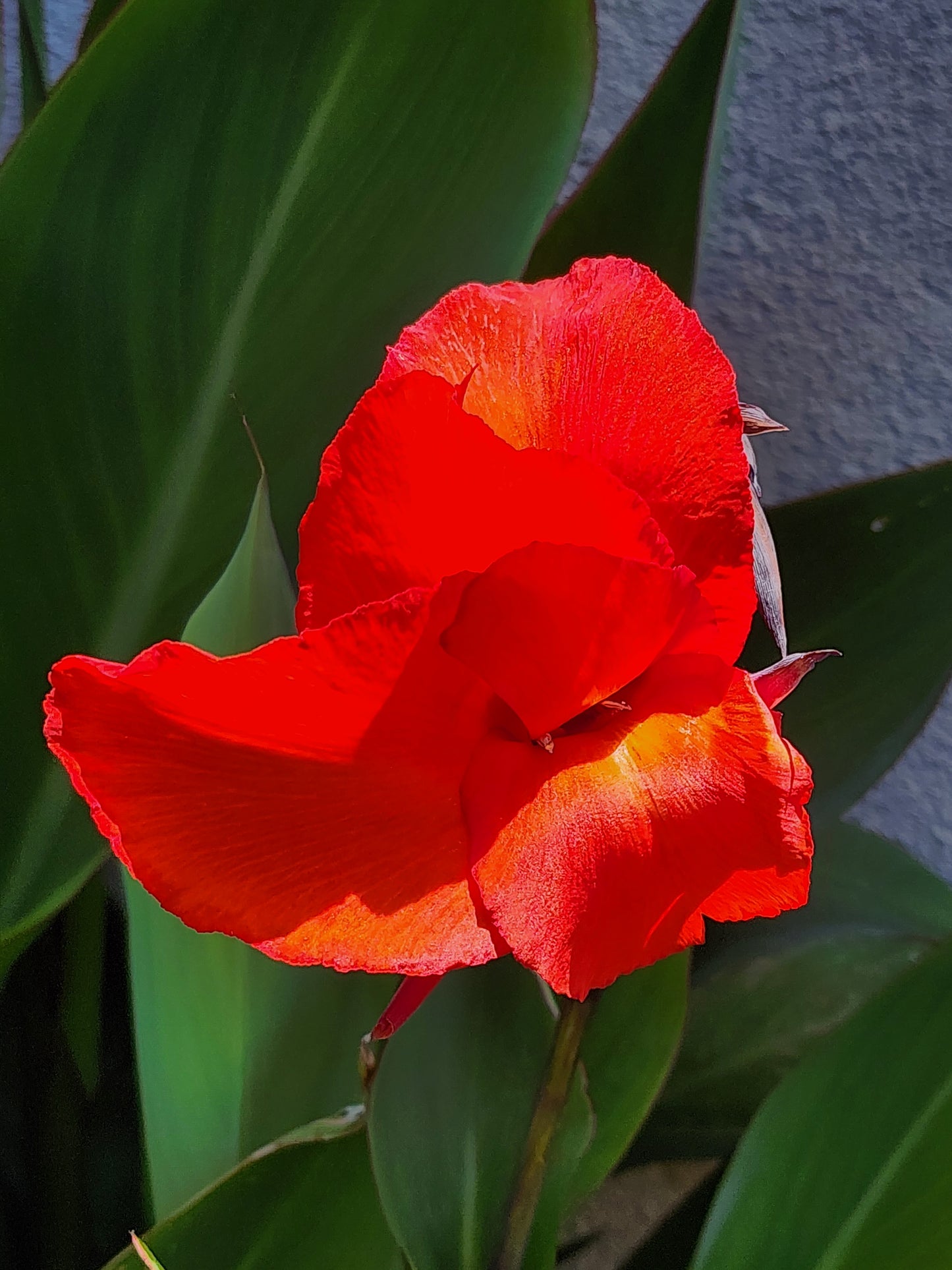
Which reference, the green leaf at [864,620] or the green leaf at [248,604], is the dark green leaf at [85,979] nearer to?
the green leaf at [248,604]

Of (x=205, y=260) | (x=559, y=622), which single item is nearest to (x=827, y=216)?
(x=205, y=260)

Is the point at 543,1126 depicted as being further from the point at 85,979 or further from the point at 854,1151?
the point at 85,979

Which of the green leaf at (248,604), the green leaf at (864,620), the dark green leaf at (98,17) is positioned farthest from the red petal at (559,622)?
the dark green leaf at (98,17)

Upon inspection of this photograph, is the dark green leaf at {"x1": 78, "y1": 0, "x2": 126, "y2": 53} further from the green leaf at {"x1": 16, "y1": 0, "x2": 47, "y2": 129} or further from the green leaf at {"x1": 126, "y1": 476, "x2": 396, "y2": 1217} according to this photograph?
the green leaf at {"x1": 126, "y1": 476, "x2": 396, "y2": 1217}

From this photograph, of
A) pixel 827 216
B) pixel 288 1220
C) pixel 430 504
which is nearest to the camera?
pixel 430 504

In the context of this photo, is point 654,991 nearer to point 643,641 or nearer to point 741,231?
point 643,641

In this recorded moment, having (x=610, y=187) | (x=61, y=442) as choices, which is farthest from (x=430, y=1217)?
(x=610, y=187)
